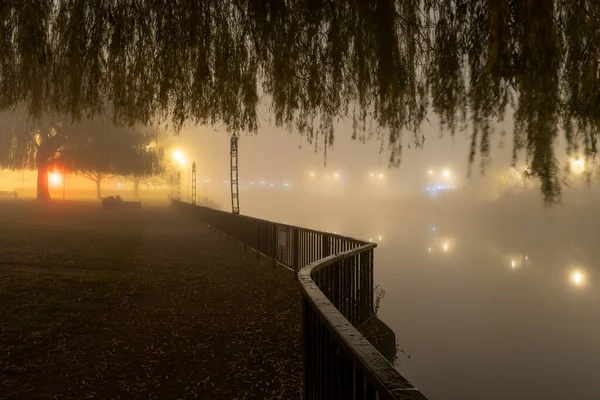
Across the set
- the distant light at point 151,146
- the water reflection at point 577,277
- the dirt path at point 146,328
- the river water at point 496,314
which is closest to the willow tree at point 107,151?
the distant light at point 151,146

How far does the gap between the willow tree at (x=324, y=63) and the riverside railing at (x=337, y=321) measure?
156 centimetres

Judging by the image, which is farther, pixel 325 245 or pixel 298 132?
pixel 325 245

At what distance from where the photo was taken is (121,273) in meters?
11.2

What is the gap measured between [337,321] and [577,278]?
19.5 m

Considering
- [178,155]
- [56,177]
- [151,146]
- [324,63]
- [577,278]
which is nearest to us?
[324,63]

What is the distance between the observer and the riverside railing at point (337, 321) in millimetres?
2078

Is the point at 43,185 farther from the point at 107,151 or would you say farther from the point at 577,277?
the point at 577,277

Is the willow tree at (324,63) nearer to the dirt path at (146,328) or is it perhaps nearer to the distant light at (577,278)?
the dirt path at (146,328)

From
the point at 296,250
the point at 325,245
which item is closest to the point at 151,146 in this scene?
the point at 296,250

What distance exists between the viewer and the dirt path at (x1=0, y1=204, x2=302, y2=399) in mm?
4773

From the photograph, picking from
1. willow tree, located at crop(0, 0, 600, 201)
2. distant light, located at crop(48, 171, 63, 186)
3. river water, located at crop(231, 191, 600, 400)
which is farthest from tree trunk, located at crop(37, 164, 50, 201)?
willow tree, located at crop(0, 0, 600, 201)

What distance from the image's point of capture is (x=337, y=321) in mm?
2730

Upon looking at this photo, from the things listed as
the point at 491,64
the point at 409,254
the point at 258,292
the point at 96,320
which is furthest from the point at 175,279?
the point at 409,254

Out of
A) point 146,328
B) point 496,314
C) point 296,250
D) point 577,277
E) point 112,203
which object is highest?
point 296,250
